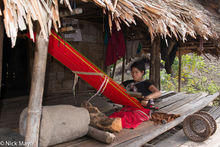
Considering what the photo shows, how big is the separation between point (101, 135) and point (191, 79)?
28.3 feet

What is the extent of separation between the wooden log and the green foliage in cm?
753

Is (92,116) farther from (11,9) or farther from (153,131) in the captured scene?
(11,9)

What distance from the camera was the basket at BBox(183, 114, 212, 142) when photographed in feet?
8.38

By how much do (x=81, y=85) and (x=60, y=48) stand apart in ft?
10.8

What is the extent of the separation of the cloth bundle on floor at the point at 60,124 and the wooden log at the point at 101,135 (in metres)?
0.06

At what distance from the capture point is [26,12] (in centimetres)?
123

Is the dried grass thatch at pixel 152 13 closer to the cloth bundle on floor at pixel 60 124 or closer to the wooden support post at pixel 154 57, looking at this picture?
the wooden support post at pixel 154 57

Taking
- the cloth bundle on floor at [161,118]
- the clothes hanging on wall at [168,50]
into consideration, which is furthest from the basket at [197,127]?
the clothes hanging on wall at [168,50]

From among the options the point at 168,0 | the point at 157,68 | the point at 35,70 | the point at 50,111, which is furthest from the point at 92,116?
the point at 157,68

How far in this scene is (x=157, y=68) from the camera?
395cm

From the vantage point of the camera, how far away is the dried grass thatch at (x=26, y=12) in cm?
113

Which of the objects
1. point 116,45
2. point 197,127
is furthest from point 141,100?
point 116,45

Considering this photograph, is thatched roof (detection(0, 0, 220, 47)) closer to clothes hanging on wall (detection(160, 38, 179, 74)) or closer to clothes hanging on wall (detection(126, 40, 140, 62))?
clothes hanging on wall (detection(160, 38, 179, 74))

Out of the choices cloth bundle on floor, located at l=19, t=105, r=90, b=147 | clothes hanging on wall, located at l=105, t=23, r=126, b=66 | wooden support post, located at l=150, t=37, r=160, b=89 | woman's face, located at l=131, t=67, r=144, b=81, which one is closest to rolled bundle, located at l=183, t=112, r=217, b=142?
woman's face, located at l=131, t=67, r=144, b=81
